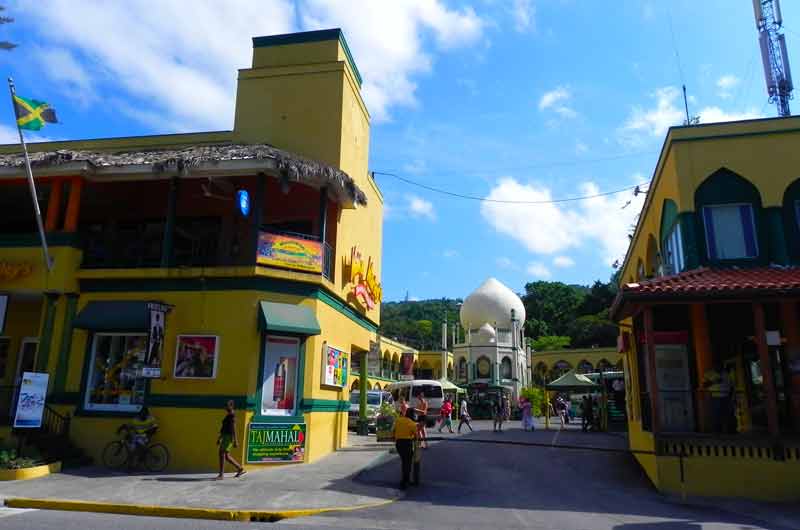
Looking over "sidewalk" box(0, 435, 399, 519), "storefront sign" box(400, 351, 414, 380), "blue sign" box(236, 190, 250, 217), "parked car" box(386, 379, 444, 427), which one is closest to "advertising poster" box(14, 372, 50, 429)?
"sidewalk" box(0, 435, 399, 519)

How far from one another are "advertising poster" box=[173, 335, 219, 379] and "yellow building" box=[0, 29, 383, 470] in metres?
0.03

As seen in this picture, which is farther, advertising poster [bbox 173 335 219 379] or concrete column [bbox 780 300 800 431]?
advertising poster [bbox 173 335 219 379]

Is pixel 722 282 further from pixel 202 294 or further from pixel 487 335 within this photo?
pixel 487 335

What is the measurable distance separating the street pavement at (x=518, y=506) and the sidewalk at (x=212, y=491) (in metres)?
0.48

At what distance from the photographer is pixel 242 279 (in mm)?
14602

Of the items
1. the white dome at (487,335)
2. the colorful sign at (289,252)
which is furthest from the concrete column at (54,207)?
the white dome at (487,335)

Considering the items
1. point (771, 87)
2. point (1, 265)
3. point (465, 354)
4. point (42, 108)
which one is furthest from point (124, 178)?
point (465, 354)

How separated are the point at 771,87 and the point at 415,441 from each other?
17.7 meters

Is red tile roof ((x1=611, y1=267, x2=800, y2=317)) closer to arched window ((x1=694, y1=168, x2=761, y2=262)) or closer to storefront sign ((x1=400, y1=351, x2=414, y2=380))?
arched window ((x1=694, y1=168, x2=761, y2=262))

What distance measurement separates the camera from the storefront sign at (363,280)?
62.5ft

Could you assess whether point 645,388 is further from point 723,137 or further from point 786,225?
point 723,137

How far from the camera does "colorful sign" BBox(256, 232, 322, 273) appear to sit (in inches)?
581

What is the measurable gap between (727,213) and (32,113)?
1742cm

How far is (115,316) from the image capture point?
14648 millimetres
